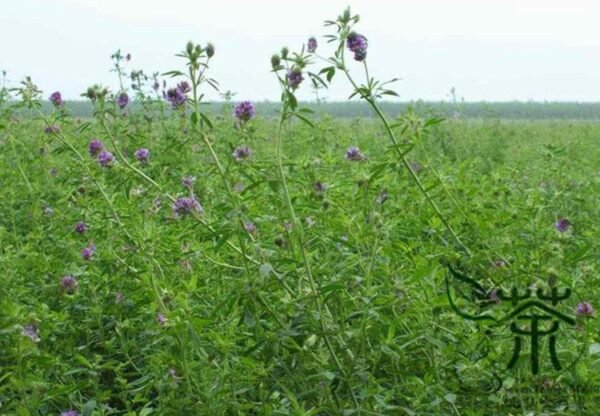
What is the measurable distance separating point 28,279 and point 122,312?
0.63 m

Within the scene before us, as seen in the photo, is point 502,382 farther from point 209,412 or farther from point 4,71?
point 4,71

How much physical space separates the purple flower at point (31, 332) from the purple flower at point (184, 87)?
2.40ft

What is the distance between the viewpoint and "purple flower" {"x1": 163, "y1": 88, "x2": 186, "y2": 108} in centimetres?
252

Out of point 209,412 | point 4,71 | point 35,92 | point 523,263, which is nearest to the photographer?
point 209,412

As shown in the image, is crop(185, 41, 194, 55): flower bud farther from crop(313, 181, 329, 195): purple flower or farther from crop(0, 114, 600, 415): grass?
crop(313, 181, 329, 195): purple flower

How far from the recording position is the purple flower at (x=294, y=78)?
236cm

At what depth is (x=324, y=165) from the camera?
10.7ft

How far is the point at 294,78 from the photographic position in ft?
7.75

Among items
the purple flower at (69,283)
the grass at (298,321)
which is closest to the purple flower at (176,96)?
the grass at (298,321)

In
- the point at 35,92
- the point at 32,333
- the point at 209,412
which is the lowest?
the point at 209,412

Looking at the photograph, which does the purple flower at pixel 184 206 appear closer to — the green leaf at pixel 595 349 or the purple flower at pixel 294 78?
the purple flower at pixel 294 78

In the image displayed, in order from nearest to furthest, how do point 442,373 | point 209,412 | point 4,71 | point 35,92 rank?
point 209,412, point 442,373, point 35,92, point 4,71

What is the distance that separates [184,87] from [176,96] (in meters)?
0.04

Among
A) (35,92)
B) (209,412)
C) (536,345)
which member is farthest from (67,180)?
(536,345)
